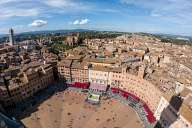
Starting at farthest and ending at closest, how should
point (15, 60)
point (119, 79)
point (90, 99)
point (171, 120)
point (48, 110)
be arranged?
point (15, 60), point (119, 79), point (90, 99), point (48, 110), point (171, 120)

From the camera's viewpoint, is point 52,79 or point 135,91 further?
point 52,79

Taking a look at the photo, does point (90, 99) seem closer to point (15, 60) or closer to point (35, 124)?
point (35, 124)

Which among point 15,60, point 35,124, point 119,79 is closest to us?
point 35,124

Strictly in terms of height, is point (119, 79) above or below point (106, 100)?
above

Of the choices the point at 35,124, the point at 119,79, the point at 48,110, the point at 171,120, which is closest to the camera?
the point at 171,120

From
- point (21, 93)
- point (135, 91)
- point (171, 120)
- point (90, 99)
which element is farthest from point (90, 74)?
point (171, 120)

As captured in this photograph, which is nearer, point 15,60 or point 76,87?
point 76,87

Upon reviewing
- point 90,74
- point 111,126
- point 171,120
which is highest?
point 90,74

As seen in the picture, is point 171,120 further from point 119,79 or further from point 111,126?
point 119,79

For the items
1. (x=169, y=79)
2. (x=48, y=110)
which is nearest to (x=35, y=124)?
(x=48, y=110)
